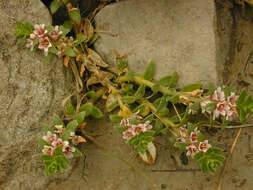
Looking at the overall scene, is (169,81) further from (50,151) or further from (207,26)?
(50,151)

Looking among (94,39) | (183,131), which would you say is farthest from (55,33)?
(183,131)

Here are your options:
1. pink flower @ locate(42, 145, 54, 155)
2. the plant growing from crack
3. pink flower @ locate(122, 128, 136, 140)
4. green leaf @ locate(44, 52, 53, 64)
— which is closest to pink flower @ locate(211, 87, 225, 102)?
the plant growing from crack

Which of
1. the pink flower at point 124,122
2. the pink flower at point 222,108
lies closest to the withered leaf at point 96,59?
the pink flower at point 124,122

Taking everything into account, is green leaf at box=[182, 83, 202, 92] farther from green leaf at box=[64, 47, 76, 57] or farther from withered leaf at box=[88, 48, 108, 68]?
green leaf at box=[64, 47, 76, 57]

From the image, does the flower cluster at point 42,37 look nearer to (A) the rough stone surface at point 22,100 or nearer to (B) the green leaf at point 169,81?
(A) the rough stone surface at point 22,100

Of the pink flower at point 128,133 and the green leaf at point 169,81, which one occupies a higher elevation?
the green leaf at point 169,81

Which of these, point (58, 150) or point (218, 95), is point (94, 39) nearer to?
point (58, 150)

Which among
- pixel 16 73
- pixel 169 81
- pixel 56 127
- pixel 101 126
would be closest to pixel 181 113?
pixel 169 81
